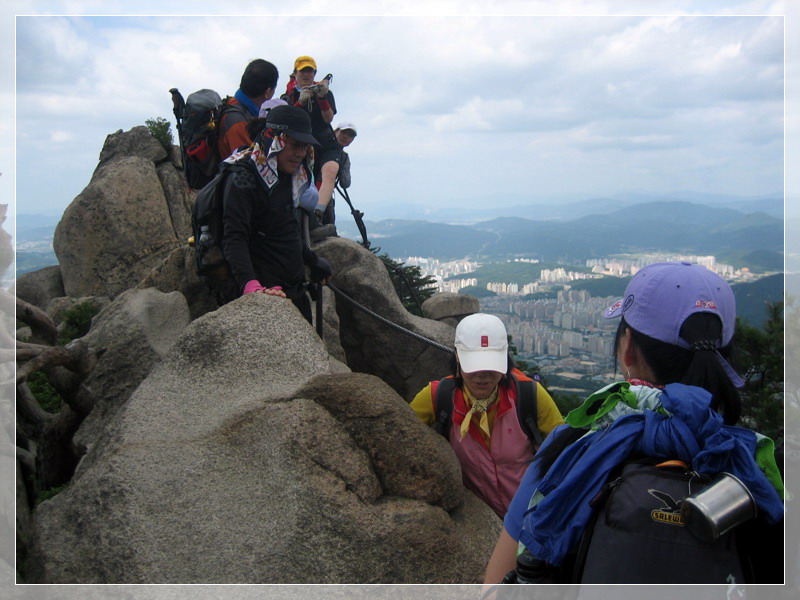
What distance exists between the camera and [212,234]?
6.30m

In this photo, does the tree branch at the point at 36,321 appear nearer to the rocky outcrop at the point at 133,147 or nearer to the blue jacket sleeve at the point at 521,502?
the blue jacket sleeve at the point at 521,502

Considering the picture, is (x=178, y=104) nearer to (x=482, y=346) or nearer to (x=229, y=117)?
(x=229, y=117)

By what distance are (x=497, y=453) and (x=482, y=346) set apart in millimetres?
723

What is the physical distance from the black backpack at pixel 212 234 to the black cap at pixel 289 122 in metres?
0.56

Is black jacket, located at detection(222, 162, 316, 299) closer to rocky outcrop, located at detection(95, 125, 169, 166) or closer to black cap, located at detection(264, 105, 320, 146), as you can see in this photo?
black cap, located at detection(264, 105, 320, 146)

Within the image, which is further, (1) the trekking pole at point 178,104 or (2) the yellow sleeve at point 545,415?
(1) the trekking pole at point 178,104

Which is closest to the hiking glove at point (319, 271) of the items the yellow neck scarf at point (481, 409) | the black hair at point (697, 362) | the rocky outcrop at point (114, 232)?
the yellow neck scarf at point (481, 409)

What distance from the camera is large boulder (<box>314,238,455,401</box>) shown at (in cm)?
982

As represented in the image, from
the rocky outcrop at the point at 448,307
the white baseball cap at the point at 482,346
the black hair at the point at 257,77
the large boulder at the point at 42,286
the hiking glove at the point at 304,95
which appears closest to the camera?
the white baseball cap at the point at 482,346

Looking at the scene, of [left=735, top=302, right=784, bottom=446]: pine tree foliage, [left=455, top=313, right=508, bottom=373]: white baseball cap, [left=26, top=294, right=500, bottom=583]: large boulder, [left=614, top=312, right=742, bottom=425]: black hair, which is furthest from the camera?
[left=735, top=302, right=784, bottom=446]: pine tree foliage

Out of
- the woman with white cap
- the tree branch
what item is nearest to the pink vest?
the woman with white cap

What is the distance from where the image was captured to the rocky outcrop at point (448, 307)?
1257 cm

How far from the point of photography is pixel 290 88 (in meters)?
9.70

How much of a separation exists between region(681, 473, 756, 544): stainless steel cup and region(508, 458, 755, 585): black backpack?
3 cm
